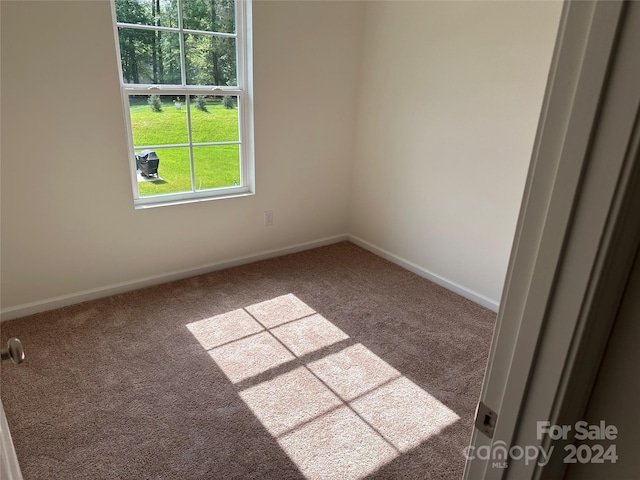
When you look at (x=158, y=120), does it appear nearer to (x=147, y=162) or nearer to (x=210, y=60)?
(x=147, y=162)

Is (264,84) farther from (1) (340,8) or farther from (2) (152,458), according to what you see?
(2) (152,458)

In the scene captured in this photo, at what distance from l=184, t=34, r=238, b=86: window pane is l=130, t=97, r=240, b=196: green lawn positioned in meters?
0.16

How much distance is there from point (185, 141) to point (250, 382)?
63.3 inches

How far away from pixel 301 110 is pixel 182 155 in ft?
Answer: 3.08

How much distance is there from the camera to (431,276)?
A: 10.3 ft

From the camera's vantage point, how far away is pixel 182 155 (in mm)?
2793

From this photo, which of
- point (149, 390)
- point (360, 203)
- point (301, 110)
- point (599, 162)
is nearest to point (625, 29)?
point (599, 162)

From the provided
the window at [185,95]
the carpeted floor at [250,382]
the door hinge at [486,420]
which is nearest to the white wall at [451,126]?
the carpeted floor at [250,382]

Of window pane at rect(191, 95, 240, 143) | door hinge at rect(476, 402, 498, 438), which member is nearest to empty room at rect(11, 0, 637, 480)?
window pane at rect(191, 95, 240, 143)

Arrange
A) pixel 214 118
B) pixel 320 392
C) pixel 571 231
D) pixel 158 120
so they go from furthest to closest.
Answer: pixel 214 118, pixel 158 120, pixel 320 392, pixel 571 231

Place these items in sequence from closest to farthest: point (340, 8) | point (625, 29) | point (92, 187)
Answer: point (625, 29), point (92, 187), point (340, 8)

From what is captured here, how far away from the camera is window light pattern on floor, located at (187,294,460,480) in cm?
171

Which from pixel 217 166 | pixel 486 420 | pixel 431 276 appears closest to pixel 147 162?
pixel 217 166

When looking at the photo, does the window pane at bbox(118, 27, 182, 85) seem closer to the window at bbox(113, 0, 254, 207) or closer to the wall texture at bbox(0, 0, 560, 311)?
the window at bbox(113, 0, 254, 207)
